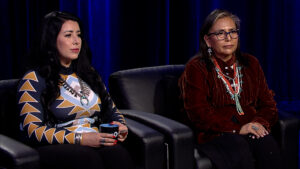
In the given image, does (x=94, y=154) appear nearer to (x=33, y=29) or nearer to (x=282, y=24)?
Result: (x=33, y=29)

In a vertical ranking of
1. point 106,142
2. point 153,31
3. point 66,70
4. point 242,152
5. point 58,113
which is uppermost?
point 153,31

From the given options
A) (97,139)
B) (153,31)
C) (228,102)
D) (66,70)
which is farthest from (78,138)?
(153,31)

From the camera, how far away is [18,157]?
1.59 meters

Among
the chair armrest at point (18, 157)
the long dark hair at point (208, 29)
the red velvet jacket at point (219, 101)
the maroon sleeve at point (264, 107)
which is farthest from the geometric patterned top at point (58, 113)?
the maroon sleeve at point (264, 107)

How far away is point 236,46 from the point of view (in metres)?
2.41

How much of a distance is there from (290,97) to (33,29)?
8.50 ft

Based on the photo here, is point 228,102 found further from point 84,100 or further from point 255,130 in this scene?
point 84,100

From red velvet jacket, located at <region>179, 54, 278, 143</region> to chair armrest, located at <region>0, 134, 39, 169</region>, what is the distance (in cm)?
90

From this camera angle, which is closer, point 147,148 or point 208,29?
point 147,148

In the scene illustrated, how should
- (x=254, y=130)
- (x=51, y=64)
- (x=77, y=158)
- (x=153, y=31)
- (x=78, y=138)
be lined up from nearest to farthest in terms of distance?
(x=77, y=158), (x=78, y=138), (x=51, y=64), (x=254, y=130), (x=153, y=31)

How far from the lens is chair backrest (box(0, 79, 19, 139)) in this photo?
2.07 m

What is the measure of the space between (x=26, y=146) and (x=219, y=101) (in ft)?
3.42

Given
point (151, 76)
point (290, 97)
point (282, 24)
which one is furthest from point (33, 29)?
point (290, 97)

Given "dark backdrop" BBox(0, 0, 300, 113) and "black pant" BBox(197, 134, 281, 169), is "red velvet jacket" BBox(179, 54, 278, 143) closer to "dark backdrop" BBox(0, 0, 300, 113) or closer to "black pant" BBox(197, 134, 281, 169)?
"black pant" BBox(197, 134, 281, 169)
